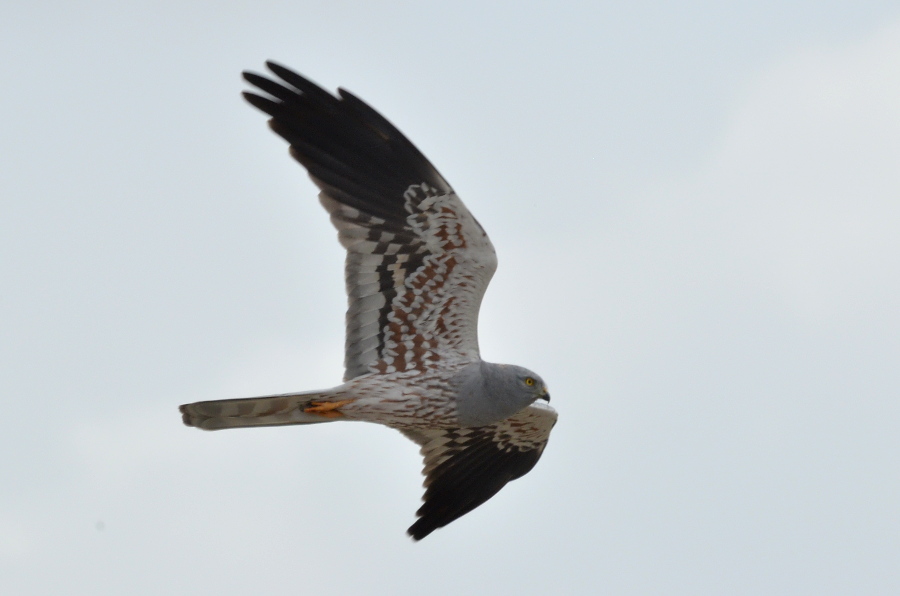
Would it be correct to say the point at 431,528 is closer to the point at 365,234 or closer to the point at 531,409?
the point at 531,409

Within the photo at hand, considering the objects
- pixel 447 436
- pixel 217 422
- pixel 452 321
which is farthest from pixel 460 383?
pixel 217 422

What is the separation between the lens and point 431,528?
12.4 meters

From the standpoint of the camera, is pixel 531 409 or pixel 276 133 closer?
pixel 276 133

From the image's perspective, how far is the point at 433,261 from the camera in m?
11.2

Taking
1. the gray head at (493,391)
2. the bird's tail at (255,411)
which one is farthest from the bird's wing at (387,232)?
the bird's tail at (255,411)

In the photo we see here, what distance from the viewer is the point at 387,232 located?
11.2 metres

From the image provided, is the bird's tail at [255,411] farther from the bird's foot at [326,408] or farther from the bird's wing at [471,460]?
the bird's wing at [471,460]

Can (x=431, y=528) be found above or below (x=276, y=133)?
below

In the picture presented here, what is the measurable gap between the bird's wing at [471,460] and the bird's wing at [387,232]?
1285mm

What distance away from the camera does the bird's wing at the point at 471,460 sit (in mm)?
12438

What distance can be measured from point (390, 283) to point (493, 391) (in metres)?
1.41

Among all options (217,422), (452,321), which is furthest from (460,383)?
(217,422)

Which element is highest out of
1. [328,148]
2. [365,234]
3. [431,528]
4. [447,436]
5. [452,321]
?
[328,148]

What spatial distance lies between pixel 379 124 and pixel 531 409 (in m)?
3.28
